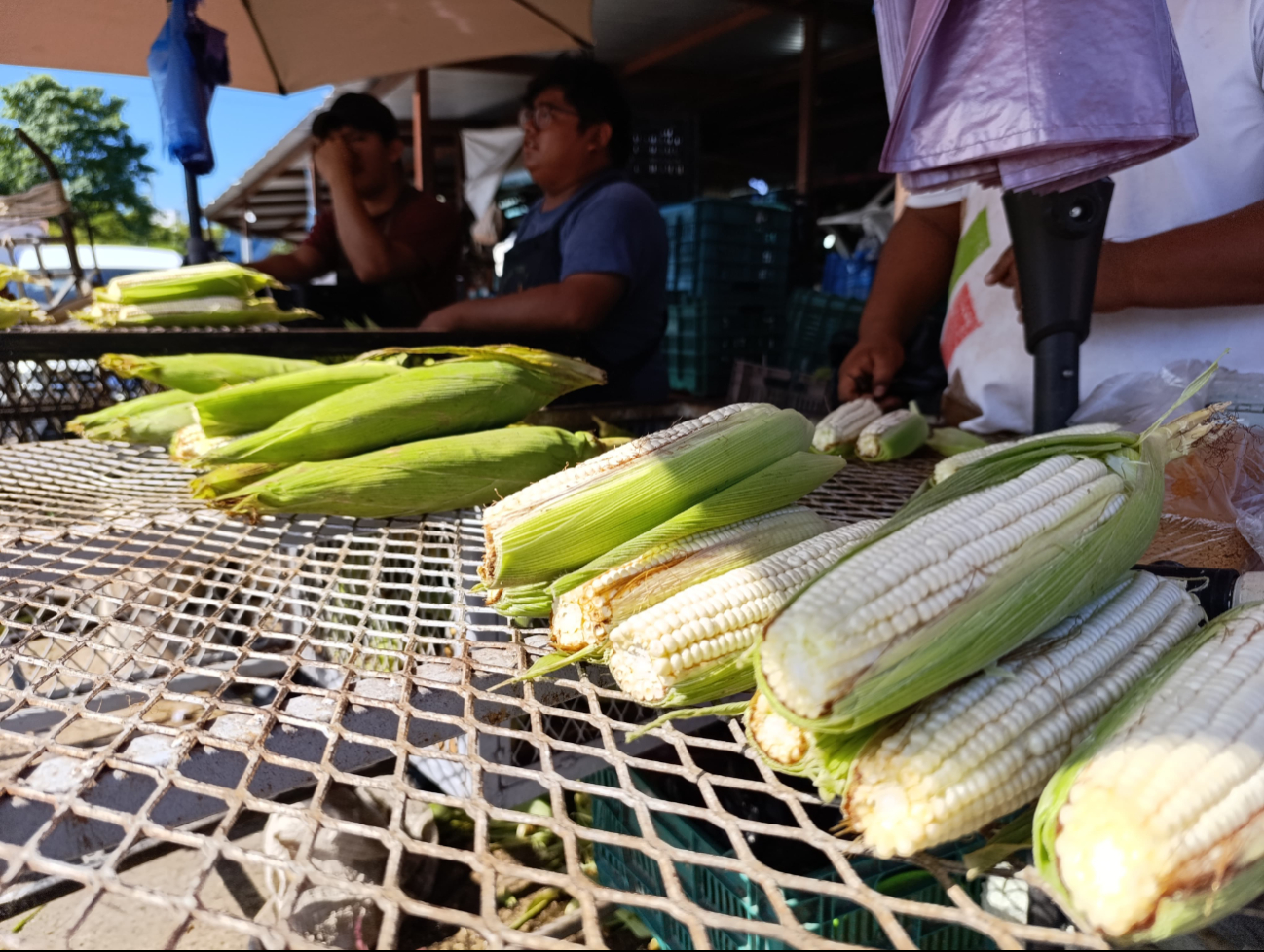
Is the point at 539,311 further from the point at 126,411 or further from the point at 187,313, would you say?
the point at 126,411

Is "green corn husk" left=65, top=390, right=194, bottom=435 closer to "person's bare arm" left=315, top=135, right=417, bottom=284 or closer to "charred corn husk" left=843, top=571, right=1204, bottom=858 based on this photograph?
"person's bare arm" left=315, top=135, right=417, bottom=284

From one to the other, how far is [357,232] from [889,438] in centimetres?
304

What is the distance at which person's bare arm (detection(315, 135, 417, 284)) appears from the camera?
146 inches

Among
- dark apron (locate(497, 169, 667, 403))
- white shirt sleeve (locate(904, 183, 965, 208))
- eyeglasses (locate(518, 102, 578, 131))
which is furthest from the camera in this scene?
eyeglasses (locate(518, 102, 578, 131))

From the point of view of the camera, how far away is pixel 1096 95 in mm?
1122

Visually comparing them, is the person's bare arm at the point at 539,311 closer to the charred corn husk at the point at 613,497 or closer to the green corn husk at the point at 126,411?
the green corn husk at the point at 126,411

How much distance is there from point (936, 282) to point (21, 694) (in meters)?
3.09

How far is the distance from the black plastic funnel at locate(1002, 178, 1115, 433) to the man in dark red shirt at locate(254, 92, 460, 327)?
10.8 feet

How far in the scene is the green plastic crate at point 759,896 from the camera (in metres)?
1.52

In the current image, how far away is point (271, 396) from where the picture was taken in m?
1.75

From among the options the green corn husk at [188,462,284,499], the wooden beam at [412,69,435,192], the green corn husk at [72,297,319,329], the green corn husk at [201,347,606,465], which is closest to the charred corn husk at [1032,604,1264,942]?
the green corn husk at [201,347,606,465]

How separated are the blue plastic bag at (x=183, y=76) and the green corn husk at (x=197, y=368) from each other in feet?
6.37

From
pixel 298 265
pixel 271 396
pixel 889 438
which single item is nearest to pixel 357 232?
pixel 298 265

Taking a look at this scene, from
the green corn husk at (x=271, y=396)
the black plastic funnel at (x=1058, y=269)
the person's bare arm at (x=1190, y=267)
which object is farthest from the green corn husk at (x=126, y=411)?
the person's bare arm at (x=1190, y=267)
